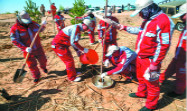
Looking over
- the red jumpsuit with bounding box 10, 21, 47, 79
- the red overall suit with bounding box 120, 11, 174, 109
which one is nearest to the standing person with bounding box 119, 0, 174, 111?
the red overall suit with bounding box 120, 11, 174, 109

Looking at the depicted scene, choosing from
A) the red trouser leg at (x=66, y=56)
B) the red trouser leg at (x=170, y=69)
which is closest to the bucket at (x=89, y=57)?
the red trouser leg at (x=66, y=56)

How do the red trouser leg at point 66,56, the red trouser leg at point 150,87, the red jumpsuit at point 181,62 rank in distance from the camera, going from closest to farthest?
the red trouser leg at point 150,87
the red jumpsuit at point 181,62
the red trouser leg at point 66,56

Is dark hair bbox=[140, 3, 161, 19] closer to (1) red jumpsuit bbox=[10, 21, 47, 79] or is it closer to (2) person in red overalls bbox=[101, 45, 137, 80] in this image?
(2) person in red overalls bbox=[101, 45, 137, 80]

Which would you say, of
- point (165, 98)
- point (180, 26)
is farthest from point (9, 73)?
point (180, 26)

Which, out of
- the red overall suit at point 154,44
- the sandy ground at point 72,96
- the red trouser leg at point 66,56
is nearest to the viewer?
the red overall suit at point 154,44

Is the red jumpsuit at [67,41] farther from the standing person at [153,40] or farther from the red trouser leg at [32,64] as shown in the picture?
the standing person at [153,40]

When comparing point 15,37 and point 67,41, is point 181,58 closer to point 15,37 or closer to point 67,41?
point 67,41

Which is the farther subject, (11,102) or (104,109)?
(11,102)

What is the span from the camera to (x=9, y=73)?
14.6 ft

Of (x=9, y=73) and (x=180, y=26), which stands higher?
(x=180, y=26)

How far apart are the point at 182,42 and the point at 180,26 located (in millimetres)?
9346

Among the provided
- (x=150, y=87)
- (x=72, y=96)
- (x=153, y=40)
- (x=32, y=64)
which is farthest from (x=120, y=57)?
(x=32, y=64)

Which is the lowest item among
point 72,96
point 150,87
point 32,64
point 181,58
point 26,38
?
point 72,96

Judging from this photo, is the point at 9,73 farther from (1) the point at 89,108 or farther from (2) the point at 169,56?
(2) the point at 169,56
